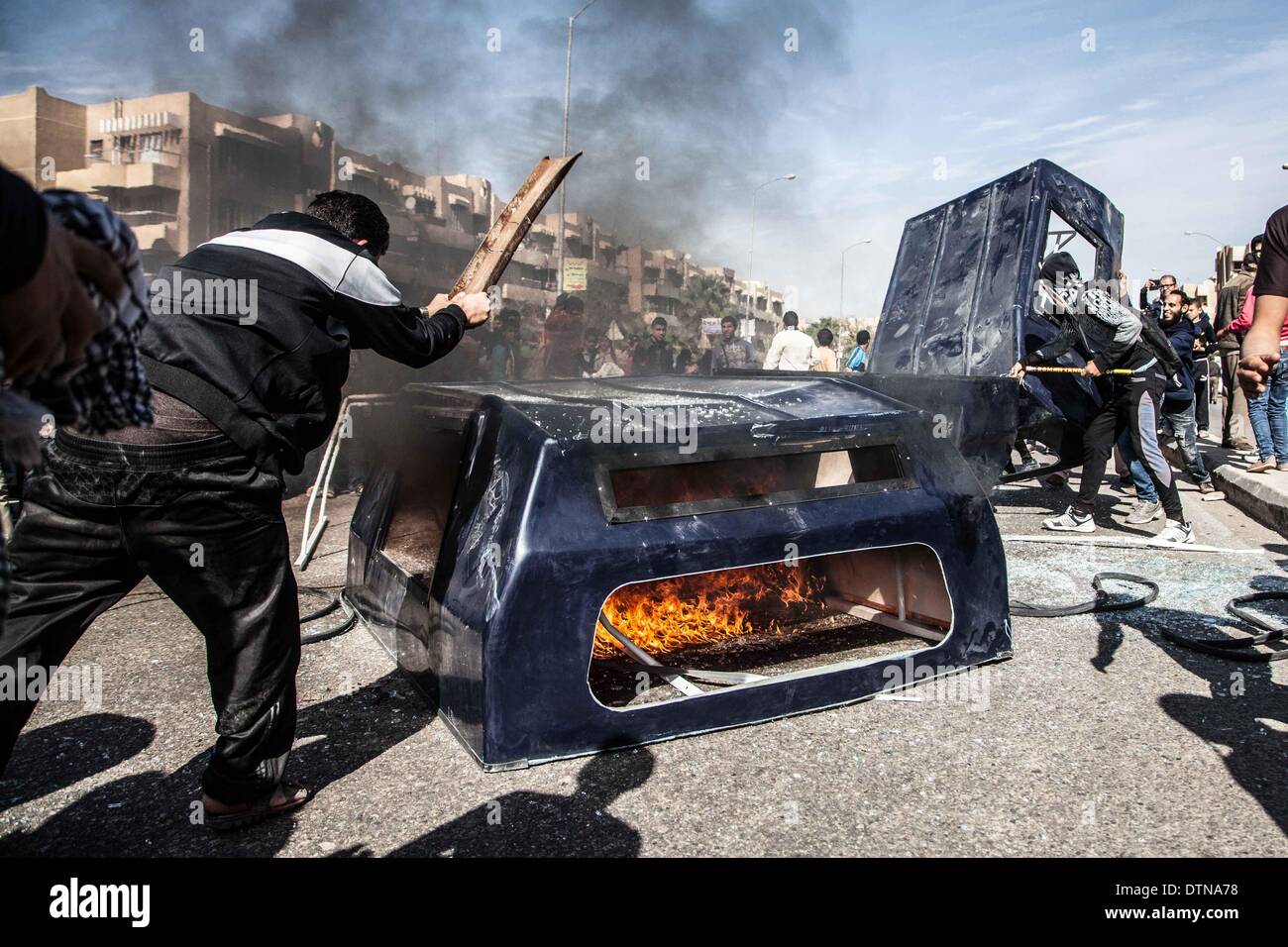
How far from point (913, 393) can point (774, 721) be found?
2636mm

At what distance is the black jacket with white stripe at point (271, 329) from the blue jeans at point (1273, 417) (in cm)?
921

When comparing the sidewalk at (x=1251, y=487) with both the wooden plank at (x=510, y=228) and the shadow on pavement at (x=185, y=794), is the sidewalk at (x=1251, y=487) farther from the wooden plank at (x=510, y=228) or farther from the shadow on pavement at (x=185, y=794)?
the shadow on pavement at (x=185, y=794)

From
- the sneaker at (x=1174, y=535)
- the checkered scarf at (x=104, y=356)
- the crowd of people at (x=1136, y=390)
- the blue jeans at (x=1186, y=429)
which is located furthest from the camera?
Result: the blue jeans at (x=1186, y=429)

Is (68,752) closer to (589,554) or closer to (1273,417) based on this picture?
(589,554)

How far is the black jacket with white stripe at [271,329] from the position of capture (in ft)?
7.71

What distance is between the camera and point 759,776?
273 centimetres

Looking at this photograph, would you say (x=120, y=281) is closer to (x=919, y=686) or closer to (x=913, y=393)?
(x=919, y=686)

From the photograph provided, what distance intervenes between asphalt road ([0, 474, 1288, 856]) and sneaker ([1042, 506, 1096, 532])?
3069 mm

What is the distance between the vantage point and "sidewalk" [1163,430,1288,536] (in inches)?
275

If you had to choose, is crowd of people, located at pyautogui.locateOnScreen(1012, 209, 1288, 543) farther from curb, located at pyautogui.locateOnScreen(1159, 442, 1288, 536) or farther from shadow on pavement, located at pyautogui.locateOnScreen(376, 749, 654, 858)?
shadow on pavement, located at pyautogui.locateOnScreen(376, 749, 654, 858)

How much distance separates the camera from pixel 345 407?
5094mm

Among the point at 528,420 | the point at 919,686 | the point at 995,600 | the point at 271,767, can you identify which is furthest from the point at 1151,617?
the point at 271,767

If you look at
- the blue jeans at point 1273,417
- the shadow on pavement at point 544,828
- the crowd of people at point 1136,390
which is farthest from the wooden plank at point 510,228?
the blue jeans at point 1273,417

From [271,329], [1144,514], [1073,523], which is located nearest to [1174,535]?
[1144,514]
